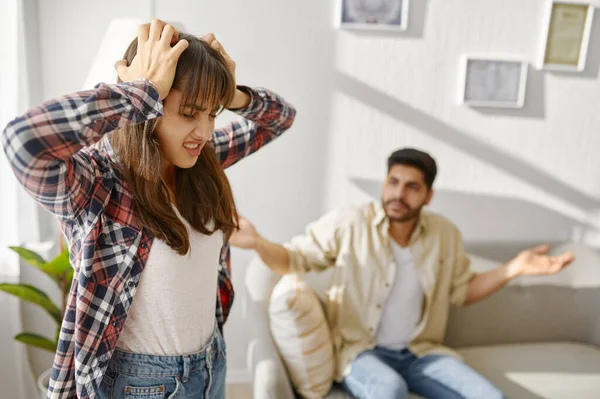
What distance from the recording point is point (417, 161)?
1883mm

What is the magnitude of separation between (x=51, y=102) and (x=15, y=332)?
1.43 meters

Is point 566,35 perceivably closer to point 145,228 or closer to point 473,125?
point 473,125

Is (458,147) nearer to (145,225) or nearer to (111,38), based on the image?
(111,38)

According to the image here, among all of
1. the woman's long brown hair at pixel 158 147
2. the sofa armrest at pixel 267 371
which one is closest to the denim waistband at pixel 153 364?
the woman's long brown hair at pixel 158 147

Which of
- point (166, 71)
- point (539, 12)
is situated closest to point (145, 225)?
point (166, 71)

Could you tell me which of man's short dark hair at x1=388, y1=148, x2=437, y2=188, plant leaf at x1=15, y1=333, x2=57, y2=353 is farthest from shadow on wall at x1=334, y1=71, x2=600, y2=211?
plant leaf at x1=15, y1=333, x2=57, y2=353

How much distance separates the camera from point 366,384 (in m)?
1.75

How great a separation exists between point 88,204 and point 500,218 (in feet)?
6.13

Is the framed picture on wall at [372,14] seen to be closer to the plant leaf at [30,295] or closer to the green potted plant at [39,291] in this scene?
the green potted plant at [39,291]

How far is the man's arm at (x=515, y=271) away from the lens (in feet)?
6.41

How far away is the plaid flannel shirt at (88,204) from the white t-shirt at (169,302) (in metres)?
0.04

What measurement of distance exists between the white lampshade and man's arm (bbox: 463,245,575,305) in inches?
55.6

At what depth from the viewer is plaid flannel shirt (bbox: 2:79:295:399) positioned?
2.67 feet

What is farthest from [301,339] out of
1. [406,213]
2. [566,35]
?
[566,35]
